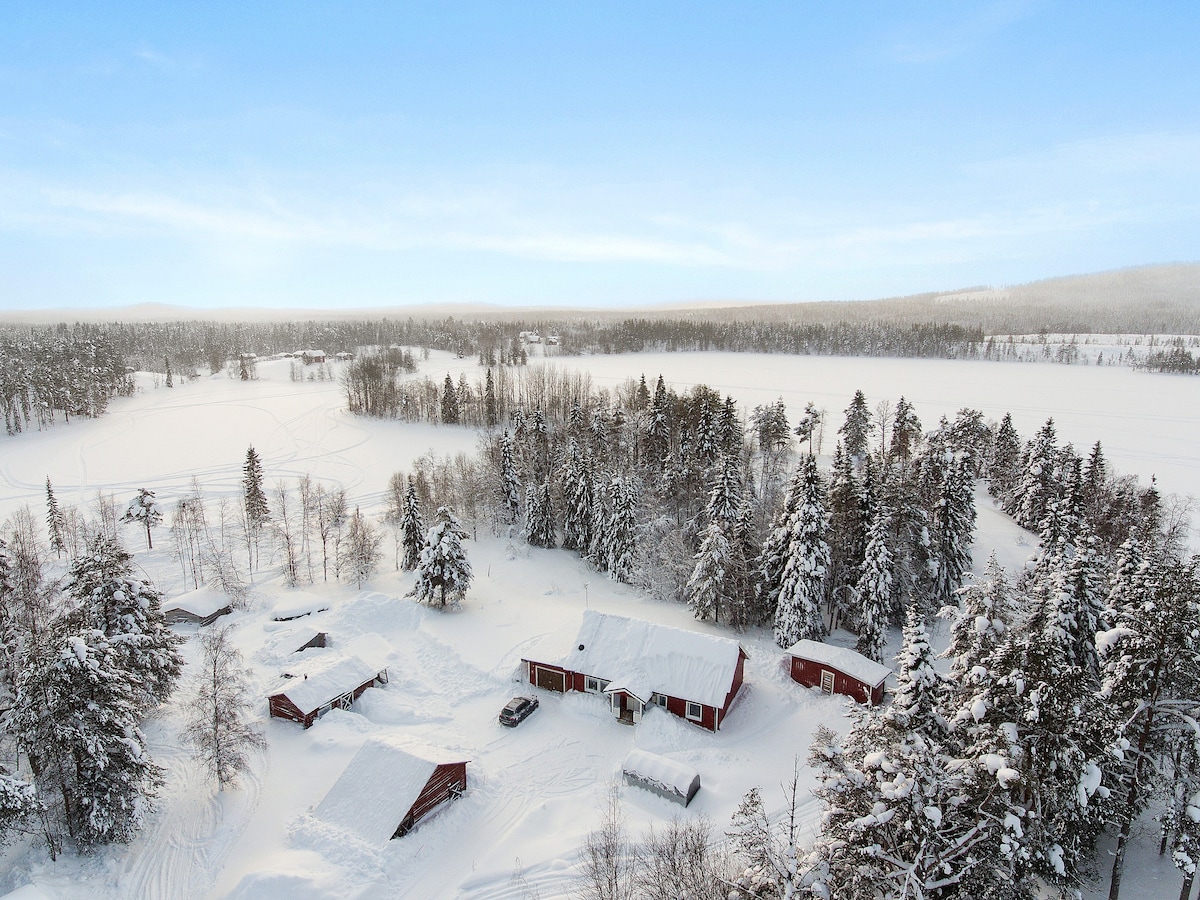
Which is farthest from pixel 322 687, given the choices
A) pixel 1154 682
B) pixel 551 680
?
pixel 1154 682

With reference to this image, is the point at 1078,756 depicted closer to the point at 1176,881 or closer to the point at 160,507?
the point at 1176,881

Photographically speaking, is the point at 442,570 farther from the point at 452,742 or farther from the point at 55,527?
the point at 55,527

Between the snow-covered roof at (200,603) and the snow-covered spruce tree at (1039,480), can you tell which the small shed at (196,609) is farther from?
the snow-covered spruce tree at (1039,480)

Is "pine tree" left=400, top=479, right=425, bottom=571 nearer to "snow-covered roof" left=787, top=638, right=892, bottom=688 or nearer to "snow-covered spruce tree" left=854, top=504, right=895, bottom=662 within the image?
"snow-covered roof" left=787, top=638, right=892, bottom=688

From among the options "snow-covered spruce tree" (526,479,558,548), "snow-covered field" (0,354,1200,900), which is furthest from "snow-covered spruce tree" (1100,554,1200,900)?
"snow-covered spruce tree" (526,479,558,548)

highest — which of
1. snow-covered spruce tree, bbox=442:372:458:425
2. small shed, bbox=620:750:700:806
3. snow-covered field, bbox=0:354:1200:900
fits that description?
snow-covered spruce tree, bbox=442:372:458:425

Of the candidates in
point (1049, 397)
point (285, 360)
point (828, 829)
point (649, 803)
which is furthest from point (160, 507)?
point (1049, 397)
